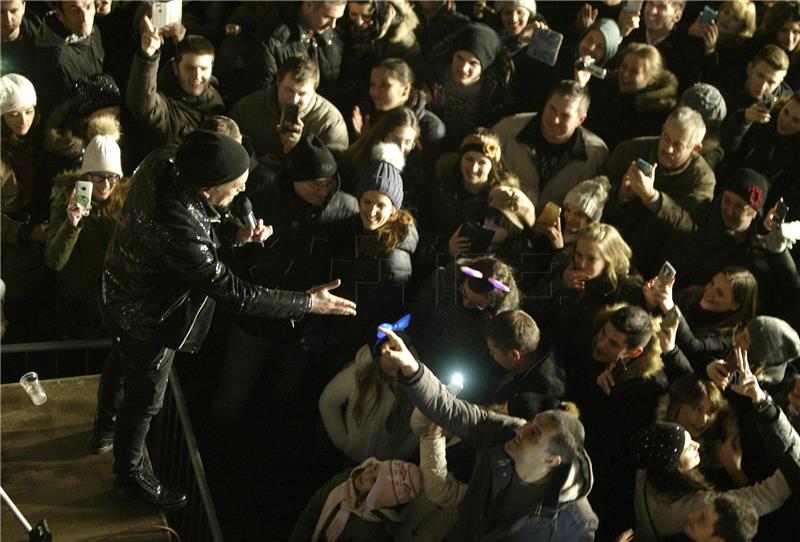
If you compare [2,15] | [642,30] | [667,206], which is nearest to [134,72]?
[2,15]

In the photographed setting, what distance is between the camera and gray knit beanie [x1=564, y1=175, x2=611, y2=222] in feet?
17.4

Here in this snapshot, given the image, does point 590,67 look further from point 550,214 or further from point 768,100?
point 550,214

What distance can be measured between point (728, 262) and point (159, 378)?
3.27 meters

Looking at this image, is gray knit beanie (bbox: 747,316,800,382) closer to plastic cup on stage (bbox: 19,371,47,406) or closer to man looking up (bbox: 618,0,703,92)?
man looking up (bbox: 618,0,703,92)

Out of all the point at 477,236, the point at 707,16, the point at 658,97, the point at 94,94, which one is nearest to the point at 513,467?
the point at 477,236

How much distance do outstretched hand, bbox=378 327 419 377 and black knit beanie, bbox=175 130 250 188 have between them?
0.93m

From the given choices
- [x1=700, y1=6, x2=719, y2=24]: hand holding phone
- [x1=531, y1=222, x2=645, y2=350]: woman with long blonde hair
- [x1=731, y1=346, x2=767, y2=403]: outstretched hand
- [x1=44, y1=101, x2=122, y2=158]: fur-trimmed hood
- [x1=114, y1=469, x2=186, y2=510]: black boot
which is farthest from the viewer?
[x1=700, y1=6, x2=719, y2=24]: hand holding phone

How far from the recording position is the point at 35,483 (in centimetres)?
403

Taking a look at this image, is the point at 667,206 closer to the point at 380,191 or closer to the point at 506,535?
the point at 380,191

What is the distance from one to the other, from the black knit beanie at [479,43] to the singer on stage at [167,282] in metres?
2.79

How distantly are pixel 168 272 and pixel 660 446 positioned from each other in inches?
85.2

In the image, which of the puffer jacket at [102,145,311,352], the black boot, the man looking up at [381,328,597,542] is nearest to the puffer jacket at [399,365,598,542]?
the man looking up at [381,328,597,542]

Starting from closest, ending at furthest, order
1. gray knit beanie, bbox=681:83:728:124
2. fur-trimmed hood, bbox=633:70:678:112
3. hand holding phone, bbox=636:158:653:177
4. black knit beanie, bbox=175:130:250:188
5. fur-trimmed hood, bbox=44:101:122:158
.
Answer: black knit beanie, bbox=175:130:250:188 < fur-trimmed hood, bbox=44:101:122:158 < hand holding phone, bbox=636:158:653:177 < gray knit beanie, bbox=681:83:728:124 < fur-trimmed hood, bbox=633:70:678:112

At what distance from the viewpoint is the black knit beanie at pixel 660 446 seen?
3.96m
